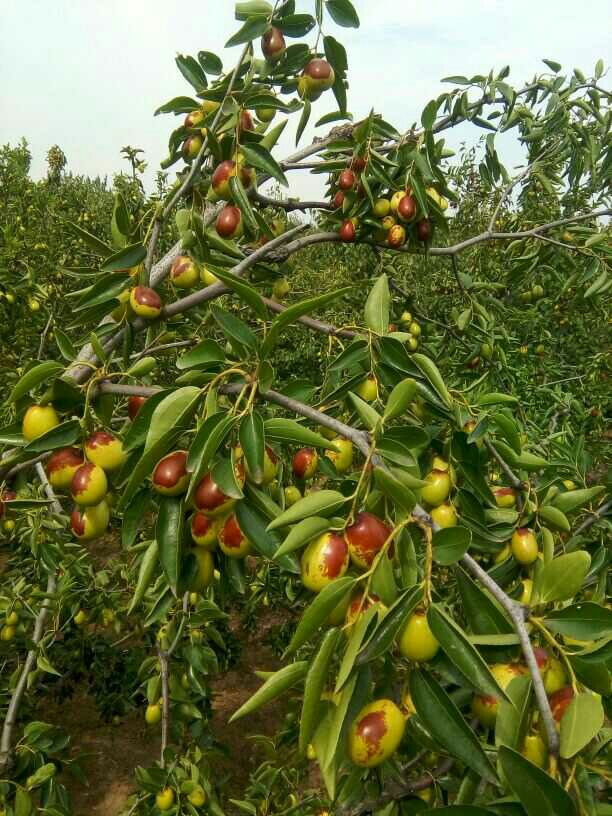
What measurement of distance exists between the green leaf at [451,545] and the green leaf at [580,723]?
0.22 meters

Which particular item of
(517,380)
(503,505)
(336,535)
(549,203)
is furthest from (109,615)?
(549,203)

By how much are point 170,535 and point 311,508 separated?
0.84 feet

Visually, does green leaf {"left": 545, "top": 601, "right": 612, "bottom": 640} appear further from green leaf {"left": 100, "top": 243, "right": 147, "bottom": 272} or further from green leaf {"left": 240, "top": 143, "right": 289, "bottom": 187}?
green leaf {"left": 240, "top": 143, "right": 289, "bottom": 187}

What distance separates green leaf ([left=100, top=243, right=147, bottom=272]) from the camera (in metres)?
1.35

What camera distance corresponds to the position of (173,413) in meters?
0.85

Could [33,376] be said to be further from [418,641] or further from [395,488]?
[418,641]

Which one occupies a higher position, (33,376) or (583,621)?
(33,376)

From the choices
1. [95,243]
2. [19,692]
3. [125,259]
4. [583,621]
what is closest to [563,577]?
[583,621]

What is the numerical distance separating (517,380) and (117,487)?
3.58 meters

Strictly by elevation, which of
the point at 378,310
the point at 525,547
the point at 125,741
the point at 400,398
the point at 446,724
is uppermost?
the point at 378,310

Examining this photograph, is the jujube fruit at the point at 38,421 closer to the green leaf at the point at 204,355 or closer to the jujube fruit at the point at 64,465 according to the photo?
the jujube fruit at the point at 64,465

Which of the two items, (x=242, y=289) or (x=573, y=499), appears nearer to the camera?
(x=242, y=289)

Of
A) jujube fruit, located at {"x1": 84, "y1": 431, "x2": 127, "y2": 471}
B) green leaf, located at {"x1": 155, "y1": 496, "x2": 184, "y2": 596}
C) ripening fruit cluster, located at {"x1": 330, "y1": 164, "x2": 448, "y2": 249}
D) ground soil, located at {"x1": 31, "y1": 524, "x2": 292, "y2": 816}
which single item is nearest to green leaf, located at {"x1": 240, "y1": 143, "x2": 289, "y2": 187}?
ripening fruit cluster, located at {"x1": 330, "y1": 164, "x2": 448, "y2": 249}

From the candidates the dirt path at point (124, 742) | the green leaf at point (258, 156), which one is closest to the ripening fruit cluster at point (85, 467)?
the green leaf at point (258, 156)
